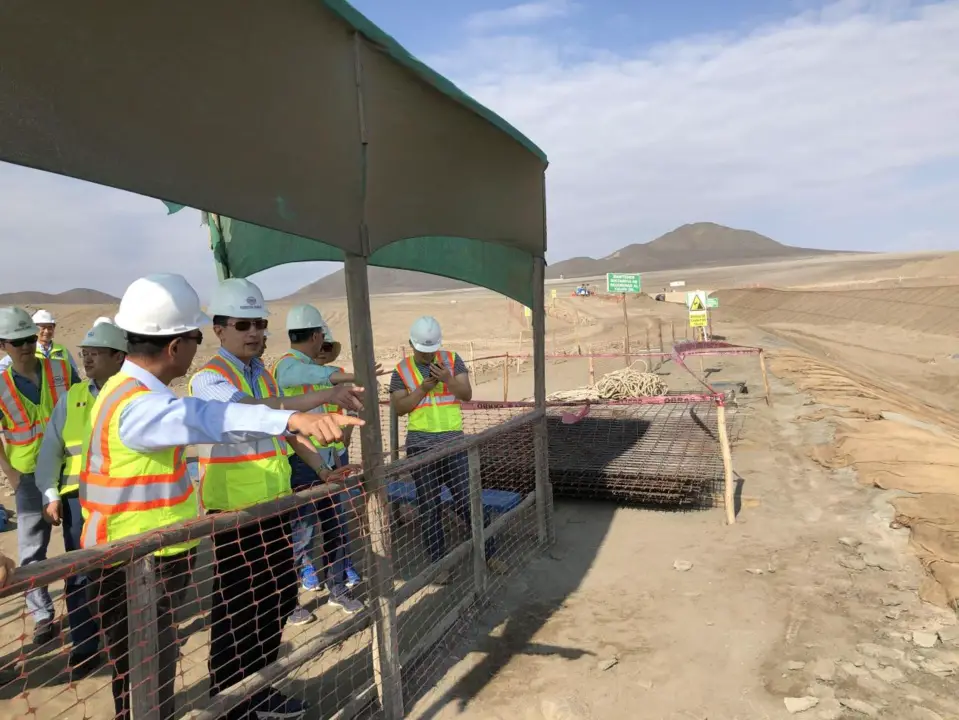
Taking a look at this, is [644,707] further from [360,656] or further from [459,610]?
[360,656]

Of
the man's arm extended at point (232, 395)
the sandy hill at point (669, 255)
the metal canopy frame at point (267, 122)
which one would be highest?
the sandy hill at point (669, 255)

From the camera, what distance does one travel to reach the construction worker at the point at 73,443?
11.1ft

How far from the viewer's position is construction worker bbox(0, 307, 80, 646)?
147 inches

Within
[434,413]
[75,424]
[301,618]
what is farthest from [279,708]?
[434,413]

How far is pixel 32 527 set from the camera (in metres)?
3.73

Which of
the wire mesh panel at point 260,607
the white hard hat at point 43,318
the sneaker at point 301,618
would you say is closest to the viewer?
the wire mesh panel at point 260,607

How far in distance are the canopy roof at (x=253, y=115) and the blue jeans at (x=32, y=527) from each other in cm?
253

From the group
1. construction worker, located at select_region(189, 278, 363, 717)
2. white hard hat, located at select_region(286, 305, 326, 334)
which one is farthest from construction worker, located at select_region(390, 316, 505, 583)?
construction worker, located at select_region(189, 278, 363, 717)

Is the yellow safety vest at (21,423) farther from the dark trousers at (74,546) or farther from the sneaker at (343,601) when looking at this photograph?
the sneaker at (343,601)

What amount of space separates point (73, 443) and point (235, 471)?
1.24 m

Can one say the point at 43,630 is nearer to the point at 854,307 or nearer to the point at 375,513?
the point at 375,513

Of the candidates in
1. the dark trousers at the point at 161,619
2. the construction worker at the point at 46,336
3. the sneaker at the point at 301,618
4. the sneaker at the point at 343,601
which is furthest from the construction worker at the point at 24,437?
the dark trousers at the point at 161,619

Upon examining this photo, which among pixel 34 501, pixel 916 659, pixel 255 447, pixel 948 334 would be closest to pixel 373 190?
pixel 255 447

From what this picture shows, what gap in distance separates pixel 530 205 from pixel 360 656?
3316mm
